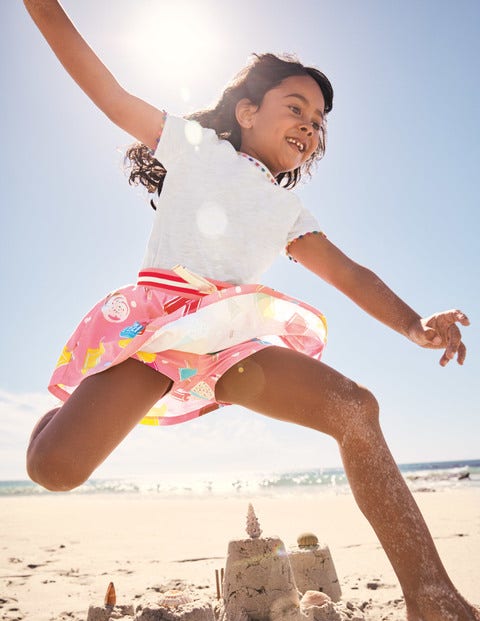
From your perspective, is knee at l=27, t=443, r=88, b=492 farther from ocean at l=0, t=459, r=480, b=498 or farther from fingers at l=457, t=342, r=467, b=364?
ocean at l=0, t=459, r=480, b=498

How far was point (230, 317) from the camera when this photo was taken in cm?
213

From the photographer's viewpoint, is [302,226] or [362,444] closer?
[362,444]

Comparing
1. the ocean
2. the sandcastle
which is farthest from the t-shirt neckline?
the ocean

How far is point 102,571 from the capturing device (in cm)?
649

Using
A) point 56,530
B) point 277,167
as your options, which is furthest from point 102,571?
point 277,167

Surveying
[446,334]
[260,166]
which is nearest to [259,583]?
[446,334]

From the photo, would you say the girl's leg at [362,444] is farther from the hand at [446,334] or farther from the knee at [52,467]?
the knee at [52,467]

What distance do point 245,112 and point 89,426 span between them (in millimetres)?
1770

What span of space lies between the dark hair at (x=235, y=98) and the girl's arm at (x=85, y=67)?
506 mm

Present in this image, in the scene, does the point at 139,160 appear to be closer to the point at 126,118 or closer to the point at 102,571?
the point at 126,118

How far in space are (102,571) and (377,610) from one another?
360 cm

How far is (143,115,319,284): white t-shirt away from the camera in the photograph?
2.34m

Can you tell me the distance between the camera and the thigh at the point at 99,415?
6.41 ft

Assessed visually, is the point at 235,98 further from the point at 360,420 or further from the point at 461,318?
the point at 360,420
